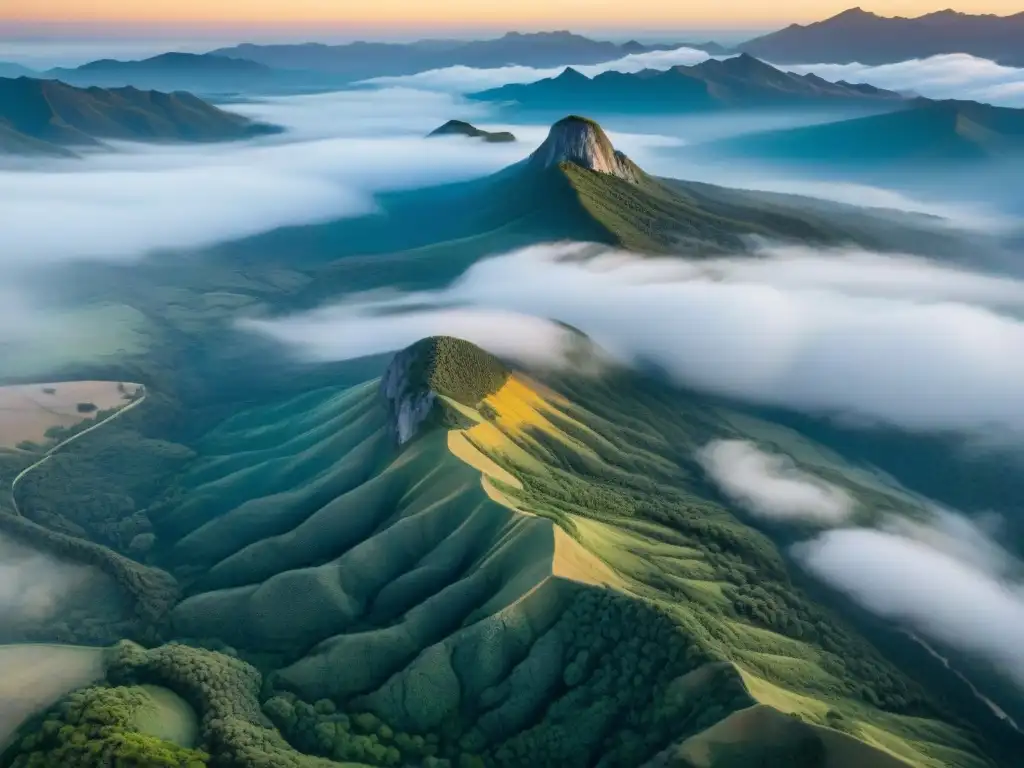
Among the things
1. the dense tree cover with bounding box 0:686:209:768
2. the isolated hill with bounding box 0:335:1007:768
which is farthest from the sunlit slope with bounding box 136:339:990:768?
the dense tree cover with bounding box 0:686:209:768

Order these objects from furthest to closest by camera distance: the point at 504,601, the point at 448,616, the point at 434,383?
the point at 434,383, the point at 448,616, the point at 504,601

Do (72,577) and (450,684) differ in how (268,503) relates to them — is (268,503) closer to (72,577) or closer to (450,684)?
(72,577)

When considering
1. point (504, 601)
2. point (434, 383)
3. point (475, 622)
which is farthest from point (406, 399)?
point (475, 622)

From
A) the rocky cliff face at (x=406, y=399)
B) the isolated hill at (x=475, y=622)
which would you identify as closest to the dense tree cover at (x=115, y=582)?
the isolated hill at (x=475, y=622)

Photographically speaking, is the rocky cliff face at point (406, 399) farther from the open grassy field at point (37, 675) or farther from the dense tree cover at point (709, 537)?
the open grassy field at point (37, 675)

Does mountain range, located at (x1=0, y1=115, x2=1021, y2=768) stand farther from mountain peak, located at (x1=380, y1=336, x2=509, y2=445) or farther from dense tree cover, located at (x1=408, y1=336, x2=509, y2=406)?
dense tree cover, located at (x1=408, y1=336, x2=509, y2=406)

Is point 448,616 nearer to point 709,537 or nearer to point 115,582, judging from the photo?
point 115,582
